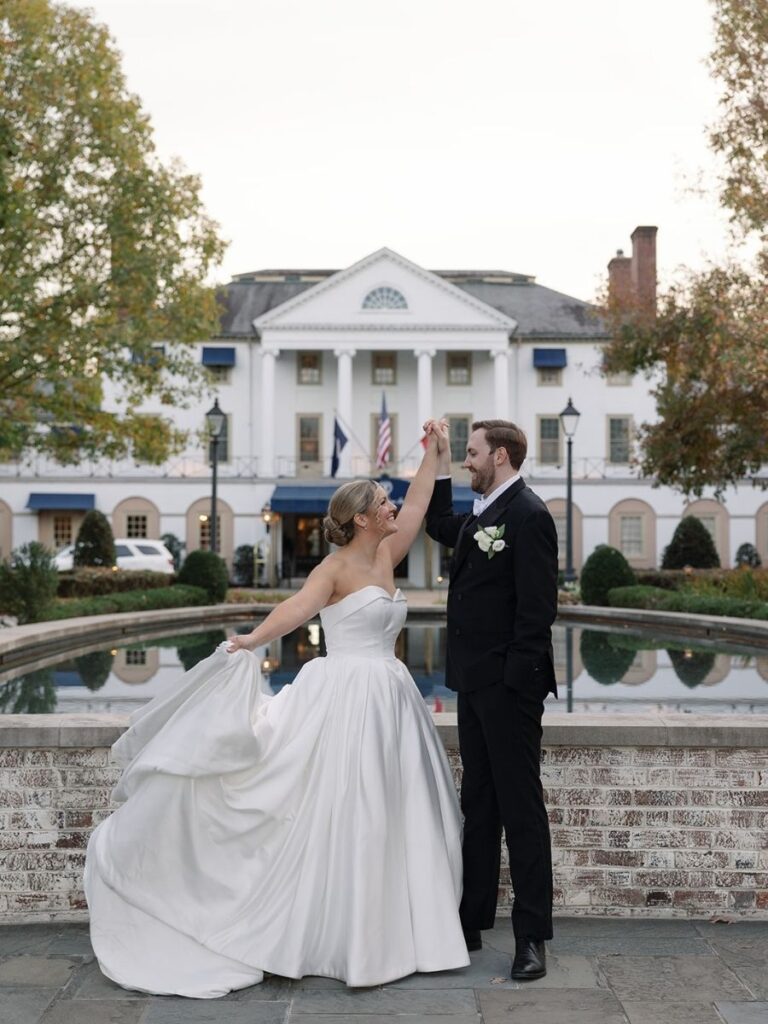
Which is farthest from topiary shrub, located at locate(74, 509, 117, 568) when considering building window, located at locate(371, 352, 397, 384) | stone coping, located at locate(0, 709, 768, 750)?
stone coping, located at locate(0, 709, 768, 750)

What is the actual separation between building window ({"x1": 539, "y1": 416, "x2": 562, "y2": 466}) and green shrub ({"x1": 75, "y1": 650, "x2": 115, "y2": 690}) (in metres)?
32.3

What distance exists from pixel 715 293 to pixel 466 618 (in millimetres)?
16867

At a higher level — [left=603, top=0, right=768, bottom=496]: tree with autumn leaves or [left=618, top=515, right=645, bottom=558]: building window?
[left=603, top=0, right=768, bottom=496]: tree with autumn leaves

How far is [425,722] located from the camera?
180 inches

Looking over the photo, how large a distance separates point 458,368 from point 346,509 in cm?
4166

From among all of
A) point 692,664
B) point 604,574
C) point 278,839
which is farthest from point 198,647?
point 604,574

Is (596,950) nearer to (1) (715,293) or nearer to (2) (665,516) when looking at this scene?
(1) (715,293)

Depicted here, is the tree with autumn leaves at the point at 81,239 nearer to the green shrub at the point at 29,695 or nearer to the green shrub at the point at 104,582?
the green shrub at the point at 104,582

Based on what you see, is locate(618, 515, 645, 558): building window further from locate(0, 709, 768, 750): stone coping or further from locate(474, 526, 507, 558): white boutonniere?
locate(474, 526, 507, 558): white boutonniere

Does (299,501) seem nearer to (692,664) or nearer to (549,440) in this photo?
(549,440)

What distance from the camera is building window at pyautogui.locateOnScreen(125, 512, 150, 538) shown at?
4278 cm

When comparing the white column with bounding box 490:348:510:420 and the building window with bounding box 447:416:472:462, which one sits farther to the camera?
the building window with bounding box 447:416:472:462

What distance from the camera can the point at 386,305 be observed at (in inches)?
1716

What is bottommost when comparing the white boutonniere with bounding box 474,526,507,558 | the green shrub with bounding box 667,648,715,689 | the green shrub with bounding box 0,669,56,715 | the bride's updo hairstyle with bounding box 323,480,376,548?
the green shrub with bounding box 667,648,715,689
